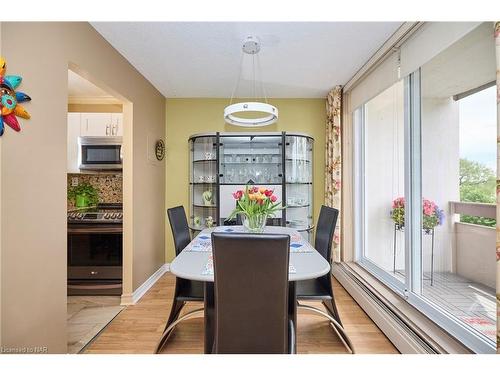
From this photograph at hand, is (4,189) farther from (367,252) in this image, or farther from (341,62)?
(367,252)

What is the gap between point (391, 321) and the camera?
1943 mm

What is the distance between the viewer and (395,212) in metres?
2.58

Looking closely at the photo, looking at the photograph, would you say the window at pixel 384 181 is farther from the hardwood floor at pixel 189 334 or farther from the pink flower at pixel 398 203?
the hardwood floor at pixel 189 334

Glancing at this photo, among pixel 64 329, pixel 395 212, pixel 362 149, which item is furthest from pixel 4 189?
pixel 362 149

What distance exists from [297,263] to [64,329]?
1.64 meters

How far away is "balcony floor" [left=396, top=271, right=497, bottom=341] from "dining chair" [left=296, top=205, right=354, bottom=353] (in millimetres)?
742

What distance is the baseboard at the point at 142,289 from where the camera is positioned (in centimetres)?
258

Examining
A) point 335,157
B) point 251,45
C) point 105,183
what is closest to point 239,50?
point 251,45

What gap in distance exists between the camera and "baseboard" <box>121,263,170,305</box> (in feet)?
8.46

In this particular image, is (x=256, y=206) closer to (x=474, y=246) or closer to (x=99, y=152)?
(x=474, y=246)

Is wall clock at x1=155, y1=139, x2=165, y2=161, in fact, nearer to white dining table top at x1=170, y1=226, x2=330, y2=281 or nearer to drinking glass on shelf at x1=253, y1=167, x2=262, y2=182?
drinking glass on shelf at x1=253, y1=167, x2=262, y2=182

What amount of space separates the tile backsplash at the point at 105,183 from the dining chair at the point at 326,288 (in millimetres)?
2822

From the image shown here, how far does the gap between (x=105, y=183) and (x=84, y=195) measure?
0.98 feet

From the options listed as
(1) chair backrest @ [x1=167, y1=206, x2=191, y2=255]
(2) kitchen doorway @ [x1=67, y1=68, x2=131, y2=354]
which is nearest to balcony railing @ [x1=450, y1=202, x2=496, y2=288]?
(1) chair backrest @ [x1=167, y1=206, x2=191, y2=255]
